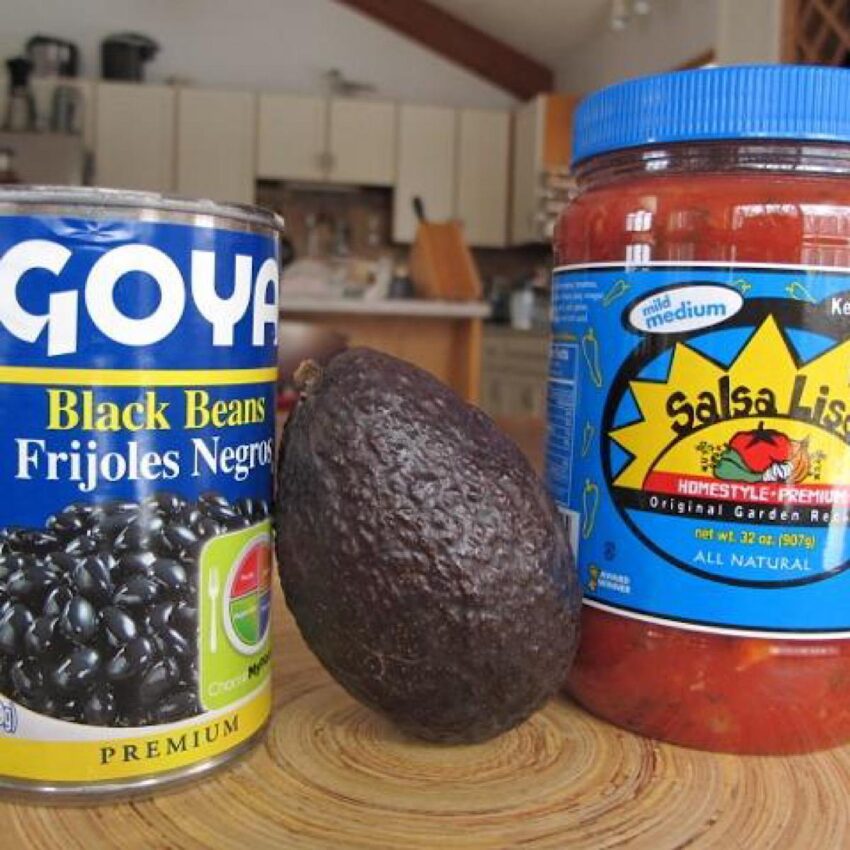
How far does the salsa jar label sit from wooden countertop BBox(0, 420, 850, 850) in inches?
2.4

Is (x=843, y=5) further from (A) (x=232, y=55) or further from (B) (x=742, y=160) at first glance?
(A) (x=232, y=55)

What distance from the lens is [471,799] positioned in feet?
1.23

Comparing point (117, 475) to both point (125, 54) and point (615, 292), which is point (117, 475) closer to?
point (615, 292)

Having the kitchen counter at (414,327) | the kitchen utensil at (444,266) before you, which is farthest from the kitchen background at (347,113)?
the kitchen counter at (414,327)

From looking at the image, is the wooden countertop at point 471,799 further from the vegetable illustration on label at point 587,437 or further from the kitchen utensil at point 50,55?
the kitchen utensil at point 50,55

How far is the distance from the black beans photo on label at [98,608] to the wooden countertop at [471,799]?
0.04m

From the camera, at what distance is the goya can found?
0.34m

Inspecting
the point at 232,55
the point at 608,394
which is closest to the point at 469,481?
the point at 608,394

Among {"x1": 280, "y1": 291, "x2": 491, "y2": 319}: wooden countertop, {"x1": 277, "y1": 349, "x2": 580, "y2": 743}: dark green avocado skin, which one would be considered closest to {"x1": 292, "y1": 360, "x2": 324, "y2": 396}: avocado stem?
{"x1": 277, "y1": 349, "x2": 580, "y2": 743}: dark green avocado skin

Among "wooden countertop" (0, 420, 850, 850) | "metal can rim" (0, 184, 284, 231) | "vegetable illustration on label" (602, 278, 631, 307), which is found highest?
"metal can rim" (0, 184, 284, 231)

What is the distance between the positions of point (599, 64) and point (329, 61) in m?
1.42

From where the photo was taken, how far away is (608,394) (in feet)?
1.42

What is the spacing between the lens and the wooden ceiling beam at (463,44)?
5055 millimetres

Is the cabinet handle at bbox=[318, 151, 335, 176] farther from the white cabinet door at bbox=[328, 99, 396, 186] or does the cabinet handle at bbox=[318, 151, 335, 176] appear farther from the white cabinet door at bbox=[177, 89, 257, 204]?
the white cabinet door at bbox=[177, 89, 257, 204]
